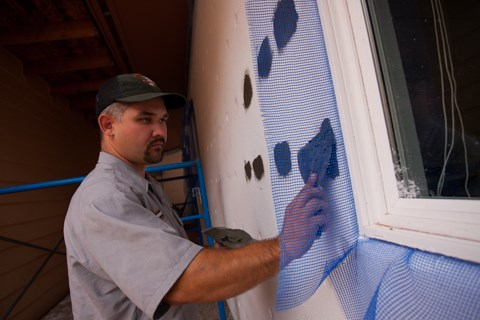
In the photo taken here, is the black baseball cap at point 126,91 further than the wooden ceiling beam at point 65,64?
No

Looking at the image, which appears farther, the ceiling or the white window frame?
the ceiling

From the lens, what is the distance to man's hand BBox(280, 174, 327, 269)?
2.16 ft

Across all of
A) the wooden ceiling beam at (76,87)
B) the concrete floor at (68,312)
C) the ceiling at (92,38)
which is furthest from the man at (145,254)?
the wooden ceiling beam at (76,87)

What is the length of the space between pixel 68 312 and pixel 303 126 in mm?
3950

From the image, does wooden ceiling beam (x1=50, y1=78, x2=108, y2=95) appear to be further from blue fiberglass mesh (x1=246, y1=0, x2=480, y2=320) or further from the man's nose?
blue fiberglass mesh (x1=246, y1=0, x2=480, y2=320)

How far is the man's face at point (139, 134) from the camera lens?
1209 millimetres

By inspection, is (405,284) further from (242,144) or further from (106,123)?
(106,123)

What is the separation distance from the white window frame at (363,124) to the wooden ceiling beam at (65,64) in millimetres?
3732

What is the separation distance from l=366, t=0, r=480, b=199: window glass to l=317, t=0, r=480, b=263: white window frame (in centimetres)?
2

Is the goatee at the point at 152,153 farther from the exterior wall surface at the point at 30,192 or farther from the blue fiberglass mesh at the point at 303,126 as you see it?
the exterior wall surface at the point at 30,192

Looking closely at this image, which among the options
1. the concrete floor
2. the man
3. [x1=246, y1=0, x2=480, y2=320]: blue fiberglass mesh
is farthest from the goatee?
the concrete floor

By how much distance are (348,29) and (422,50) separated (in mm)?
186

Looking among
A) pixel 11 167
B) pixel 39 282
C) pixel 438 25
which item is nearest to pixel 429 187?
pixel 438 25

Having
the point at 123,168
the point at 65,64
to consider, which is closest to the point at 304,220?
the point at 123,168
